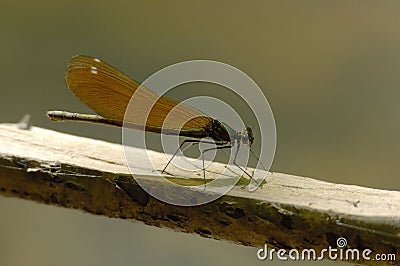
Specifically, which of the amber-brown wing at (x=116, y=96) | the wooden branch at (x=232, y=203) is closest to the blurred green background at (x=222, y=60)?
the amber-brown wing at (x=116, y=96)

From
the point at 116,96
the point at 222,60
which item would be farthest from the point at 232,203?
the point at 222,60

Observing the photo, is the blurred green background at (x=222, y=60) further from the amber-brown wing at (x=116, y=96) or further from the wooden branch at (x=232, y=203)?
the wooden branch at (x=232, y=203)

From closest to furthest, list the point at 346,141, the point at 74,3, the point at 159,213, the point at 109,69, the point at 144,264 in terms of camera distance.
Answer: the point at 159,213 < the point at 109,69 < the point at 144,264 < the point at 346,141 < the point at 74,3

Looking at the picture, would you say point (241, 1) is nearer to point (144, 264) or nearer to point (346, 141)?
point (346, 141)

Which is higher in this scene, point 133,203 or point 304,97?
point 304,97

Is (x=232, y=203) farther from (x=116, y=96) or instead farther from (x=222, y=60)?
(x=222, y=60)

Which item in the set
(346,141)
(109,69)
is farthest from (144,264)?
(109,69)

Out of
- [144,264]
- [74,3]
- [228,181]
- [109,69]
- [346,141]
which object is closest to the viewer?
[228,181]
